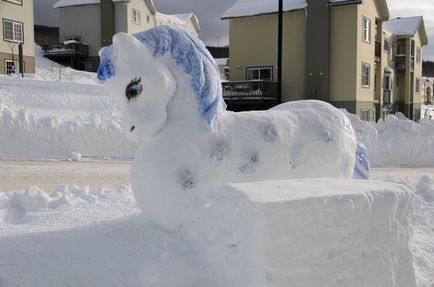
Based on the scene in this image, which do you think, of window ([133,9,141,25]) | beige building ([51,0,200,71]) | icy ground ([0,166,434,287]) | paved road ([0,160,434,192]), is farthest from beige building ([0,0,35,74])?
icy ground ([0,166,434,287])

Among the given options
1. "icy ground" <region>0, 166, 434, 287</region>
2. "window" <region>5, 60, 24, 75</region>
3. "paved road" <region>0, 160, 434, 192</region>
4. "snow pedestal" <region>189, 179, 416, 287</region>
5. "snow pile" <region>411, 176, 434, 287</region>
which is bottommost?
"snow pile" <region>411, 176, 434, 287</region>

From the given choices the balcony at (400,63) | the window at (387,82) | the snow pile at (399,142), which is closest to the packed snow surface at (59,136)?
the snow pile at (399,142)

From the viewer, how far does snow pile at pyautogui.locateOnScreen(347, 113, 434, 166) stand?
1644cm

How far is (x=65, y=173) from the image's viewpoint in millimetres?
11266

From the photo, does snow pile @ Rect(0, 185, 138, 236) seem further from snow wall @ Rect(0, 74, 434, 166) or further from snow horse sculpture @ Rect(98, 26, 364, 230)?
snow wall @ Rect(0, 74, 434, 166)

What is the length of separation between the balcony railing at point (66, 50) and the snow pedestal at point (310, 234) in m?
35.7

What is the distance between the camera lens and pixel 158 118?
4531mm

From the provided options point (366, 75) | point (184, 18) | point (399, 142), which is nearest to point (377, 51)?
point (366, 75)

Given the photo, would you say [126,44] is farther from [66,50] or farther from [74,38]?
[74,38]

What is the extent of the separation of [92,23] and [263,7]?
649 inches

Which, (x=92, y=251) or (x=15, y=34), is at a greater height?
(x=15, y=34)

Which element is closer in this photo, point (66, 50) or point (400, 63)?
point (66, 50)

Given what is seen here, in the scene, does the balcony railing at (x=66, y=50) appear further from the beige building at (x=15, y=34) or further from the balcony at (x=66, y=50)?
the beige building at (x=15, y=34)

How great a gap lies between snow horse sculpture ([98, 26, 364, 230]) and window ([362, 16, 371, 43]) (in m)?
23.9
